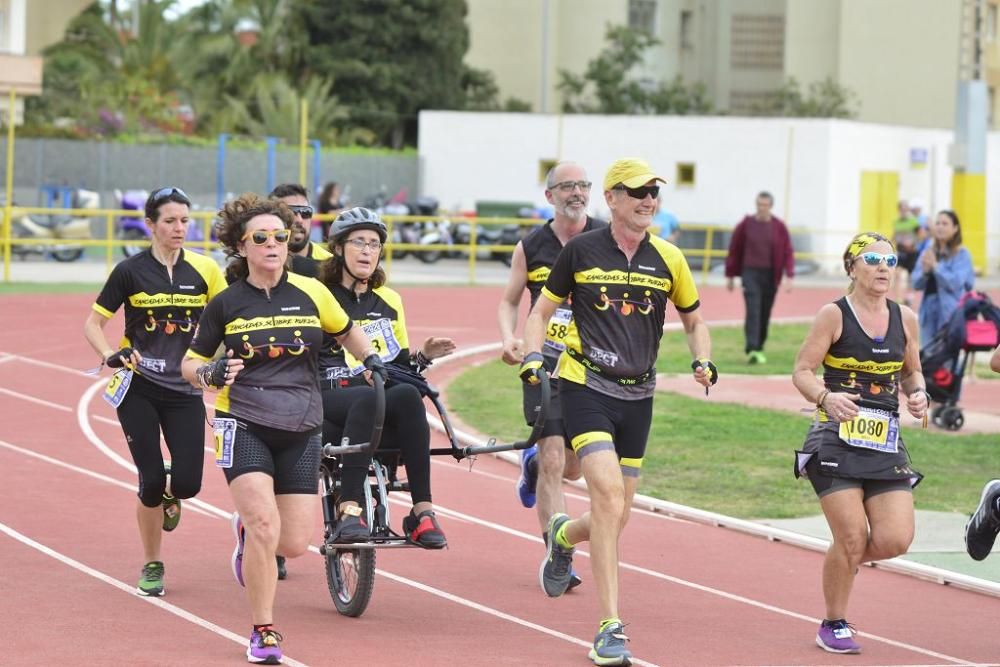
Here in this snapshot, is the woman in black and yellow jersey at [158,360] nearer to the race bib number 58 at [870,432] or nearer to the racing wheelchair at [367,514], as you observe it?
the racing wheelchair at [367,514]

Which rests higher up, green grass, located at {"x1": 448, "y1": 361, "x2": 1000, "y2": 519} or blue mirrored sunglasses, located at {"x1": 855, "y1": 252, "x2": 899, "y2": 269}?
blue mirrored sunglasses, located at {"x1": 855, "y1": 252, "x2": 899, "y2": 269}

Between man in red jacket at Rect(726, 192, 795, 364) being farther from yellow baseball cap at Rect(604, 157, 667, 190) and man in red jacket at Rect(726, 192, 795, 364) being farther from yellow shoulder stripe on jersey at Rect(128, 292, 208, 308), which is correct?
yellow baseball cap at Rect(604, 157, 667, 190)

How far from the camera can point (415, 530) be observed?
845 centimetres

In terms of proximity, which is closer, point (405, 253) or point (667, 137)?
point (405, 253)

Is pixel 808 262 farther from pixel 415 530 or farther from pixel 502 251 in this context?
pixel 415 530

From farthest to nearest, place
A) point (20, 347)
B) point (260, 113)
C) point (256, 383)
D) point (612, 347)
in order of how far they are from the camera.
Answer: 1. point (260, 113)
2. point (20, 347)
3. point (612, 347)
4. point (256, 383)

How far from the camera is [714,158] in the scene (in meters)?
44.2

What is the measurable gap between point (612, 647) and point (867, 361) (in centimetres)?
178

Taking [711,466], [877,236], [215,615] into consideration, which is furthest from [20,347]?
[877,236]

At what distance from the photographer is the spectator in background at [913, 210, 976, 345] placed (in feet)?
53.7

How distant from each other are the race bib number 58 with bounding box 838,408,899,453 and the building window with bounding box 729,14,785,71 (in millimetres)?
56897

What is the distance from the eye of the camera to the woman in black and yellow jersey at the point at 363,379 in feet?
27.9

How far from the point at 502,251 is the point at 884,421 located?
30956 mm

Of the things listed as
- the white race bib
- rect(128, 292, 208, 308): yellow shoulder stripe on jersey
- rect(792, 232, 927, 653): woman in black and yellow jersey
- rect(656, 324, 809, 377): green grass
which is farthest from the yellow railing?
rect(792, 232, 927, 653): woman in black and yellow jersey
